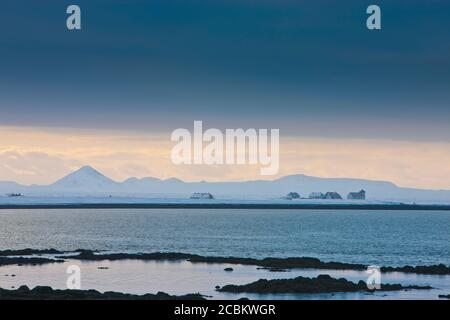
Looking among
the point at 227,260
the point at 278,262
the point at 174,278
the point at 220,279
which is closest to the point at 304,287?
the point at 220,279

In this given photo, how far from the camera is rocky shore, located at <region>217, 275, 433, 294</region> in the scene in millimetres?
58963

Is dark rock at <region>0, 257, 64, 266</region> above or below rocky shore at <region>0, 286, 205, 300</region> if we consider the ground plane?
below

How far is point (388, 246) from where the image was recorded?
120m

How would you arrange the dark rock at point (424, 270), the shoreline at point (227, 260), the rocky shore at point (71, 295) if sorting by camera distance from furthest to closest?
the shoreline at point (227, 260), the dark rock at point (424, 270), the rocky shore at point (71, 295)

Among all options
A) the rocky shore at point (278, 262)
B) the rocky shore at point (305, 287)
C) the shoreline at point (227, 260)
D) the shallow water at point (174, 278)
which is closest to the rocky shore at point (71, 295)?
the shallow water at point (174, 278)

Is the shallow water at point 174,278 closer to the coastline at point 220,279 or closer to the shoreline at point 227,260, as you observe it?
the coastline at point 220,279

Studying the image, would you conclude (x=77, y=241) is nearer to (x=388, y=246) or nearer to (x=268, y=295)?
(x=388, y=246)

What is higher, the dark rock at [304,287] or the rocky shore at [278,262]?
the dark rock at [304,287]

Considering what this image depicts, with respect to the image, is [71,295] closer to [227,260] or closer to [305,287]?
[305,287]

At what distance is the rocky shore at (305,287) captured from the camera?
59.0m

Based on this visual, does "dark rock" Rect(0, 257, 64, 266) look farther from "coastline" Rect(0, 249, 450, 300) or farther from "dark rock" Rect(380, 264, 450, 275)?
"dark rock" Rect(380, 264, 450, 275)

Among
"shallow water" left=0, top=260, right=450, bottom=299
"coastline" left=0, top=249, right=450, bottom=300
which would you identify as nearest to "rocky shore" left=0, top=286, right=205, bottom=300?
"coastline" left=0, top=249, right=450, bottom=300

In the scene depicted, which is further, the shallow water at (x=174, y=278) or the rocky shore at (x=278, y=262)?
the rocky shore at (x=278, y=262)

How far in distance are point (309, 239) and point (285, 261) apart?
181 feet
